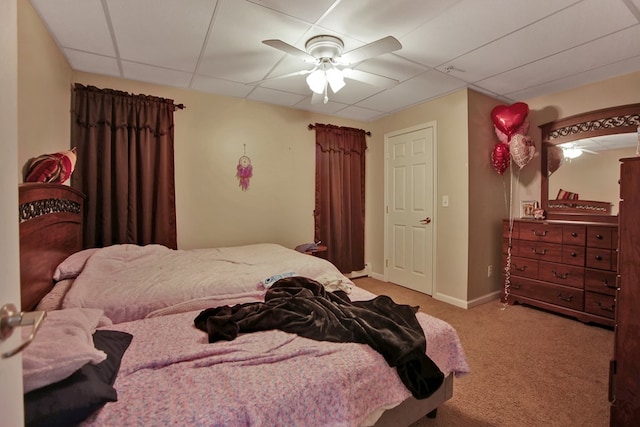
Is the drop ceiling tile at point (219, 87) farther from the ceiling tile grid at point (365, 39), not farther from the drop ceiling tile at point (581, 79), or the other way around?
the drop ceiling tile at point (581, 79)

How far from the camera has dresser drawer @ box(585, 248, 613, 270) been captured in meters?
2.62

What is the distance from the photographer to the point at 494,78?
9.37 ft

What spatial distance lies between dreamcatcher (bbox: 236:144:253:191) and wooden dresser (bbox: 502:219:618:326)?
10.1 feet

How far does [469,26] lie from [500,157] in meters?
1.69

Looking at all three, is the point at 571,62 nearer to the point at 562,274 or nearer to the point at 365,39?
the point at 365,39

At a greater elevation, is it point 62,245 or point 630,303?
point 62,245

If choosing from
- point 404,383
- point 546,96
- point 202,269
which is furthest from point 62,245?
point 546,96

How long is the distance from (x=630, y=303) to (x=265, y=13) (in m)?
2.55

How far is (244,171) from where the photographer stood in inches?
139

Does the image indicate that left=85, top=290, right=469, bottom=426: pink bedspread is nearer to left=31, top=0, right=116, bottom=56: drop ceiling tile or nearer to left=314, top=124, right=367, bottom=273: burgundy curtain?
left=31, top=0, right=116, bottom=56: drop ceiling tile

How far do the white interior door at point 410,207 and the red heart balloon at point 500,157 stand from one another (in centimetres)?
66

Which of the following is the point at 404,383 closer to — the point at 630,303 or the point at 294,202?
the point at 630,303

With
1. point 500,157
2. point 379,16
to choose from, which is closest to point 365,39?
point 379,16

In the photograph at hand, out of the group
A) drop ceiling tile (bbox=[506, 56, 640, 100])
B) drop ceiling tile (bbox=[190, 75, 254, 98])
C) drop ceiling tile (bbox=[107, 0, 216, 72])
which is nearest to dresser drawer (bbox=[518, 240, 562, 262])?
drop ceiling tile (bbox=[506, 56, 640, 100])
